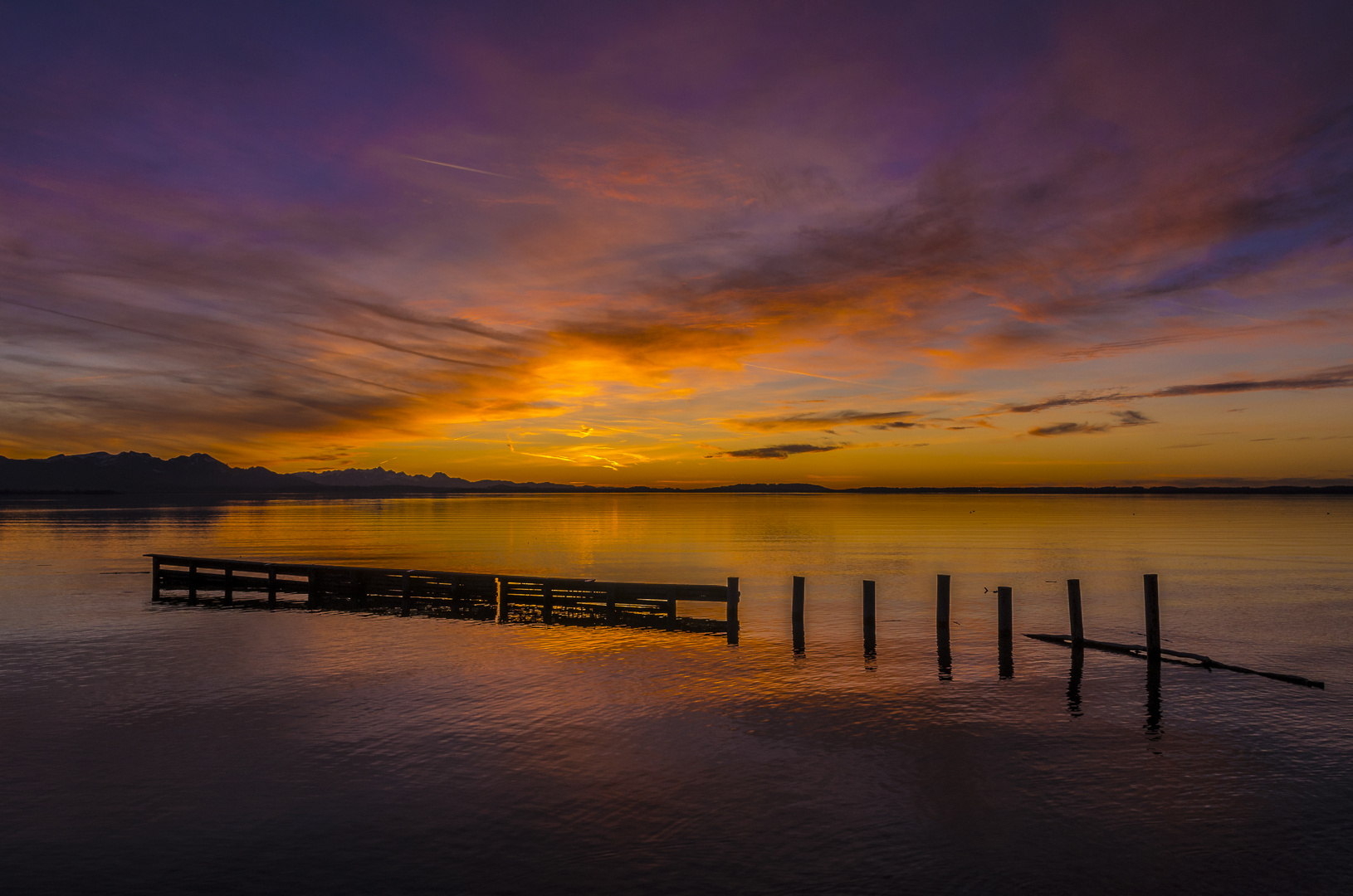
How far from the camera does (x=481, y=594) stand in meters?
35.2

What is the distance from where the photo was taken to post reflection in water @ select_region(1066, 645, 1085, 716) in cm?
2033

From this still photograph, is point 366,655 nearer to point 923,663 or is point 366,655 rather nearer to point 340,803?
point 340,803

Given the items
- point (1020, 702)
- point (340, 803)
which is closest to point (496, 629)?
point (340, 803)

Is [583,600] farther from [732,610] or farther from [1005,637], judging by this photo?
[1005,637]

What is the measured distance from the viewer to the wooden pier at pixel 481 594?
31.4 m

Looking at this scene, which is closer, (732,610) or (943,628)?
(943,628)

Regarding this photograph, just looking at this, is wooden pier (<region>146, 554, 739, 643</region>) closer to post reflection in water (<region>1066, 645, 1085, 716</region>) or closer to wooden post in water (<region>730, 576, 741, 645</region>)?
wooden post in water (<region>730, 576, 741, 645</region>)

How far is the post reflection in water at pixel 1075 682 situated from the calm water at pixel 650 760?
0.78 ft

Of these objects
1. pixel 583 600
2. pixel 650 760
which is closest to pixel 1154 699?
pixel 650 760

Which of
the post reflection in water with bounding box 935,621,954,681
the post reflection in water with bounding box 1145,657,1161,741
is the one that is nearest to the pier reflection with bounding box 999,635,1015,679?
the post reflection in water with bounding box 935,621,954,681

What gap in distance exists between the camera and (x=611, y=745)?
1673cm

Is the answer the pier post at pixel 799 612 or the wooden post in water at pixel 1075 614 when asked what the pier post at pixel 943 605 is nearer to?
the wooden post in water at pixel 1075 614

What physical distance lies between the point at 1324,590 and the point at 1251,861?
4685cm

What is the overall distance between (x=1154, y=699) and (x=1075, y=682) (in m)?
2.26
